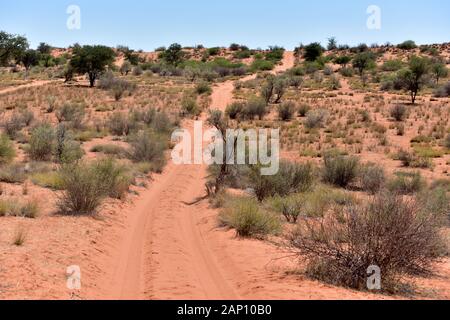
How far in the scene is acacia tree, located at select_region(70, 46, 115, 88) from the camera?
173 feet

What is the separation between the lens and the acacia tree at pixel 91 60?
A: 52.6 m

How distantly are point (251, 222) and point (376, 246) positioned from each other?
4.20 meters

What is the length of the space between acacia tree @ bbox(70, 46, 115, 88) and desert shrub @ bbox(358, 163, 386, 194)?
38770 mm

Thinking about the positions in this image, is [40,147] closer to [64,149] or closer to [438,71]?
[64,149]

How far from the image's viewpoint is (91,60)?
174 feet

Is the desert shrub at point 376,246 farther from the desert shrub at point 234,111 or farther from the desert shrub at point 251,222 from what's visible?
the desert shrub at point 234,111

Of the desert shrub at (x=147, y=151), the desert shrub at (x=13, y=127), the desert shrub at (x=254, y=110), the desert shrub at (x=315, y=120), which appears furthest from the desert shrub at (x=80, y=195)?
the desert shrub at (x=254, y=110)

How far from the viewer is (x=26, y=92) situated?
45938 millimetres

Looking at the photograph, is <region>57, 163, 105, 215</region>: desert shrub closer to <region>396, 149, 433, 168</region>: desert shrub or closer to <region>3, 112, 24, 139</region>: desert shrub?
<region>3, 112, 24, 139</region>: desert shrub

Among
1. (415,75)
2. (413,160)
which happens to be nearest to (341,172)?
(413,160)

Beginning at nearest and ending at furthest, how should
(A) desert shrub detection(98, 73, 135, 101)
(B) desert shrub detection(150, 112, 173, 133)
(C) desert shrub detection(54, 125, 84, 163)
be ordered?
(C) desert shrub detection(54, 125, 84, 163)
(B) desert shrub detection(150, 112, 173, 133)
(A) desert shrub detection(98, 73, 135, 101)

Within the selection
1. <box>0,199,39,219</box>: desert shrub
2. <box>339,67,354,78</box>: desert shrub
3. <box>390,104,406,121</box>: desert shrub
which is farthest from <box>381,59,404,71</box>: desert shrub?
<box>0,199,39,219</box>: desert shrub

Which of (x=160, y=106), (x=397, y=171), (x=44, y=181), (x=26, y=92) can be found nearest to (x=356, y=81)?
(x=160, y=106)

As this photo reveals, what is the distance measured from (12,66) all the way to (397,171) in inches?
3012
